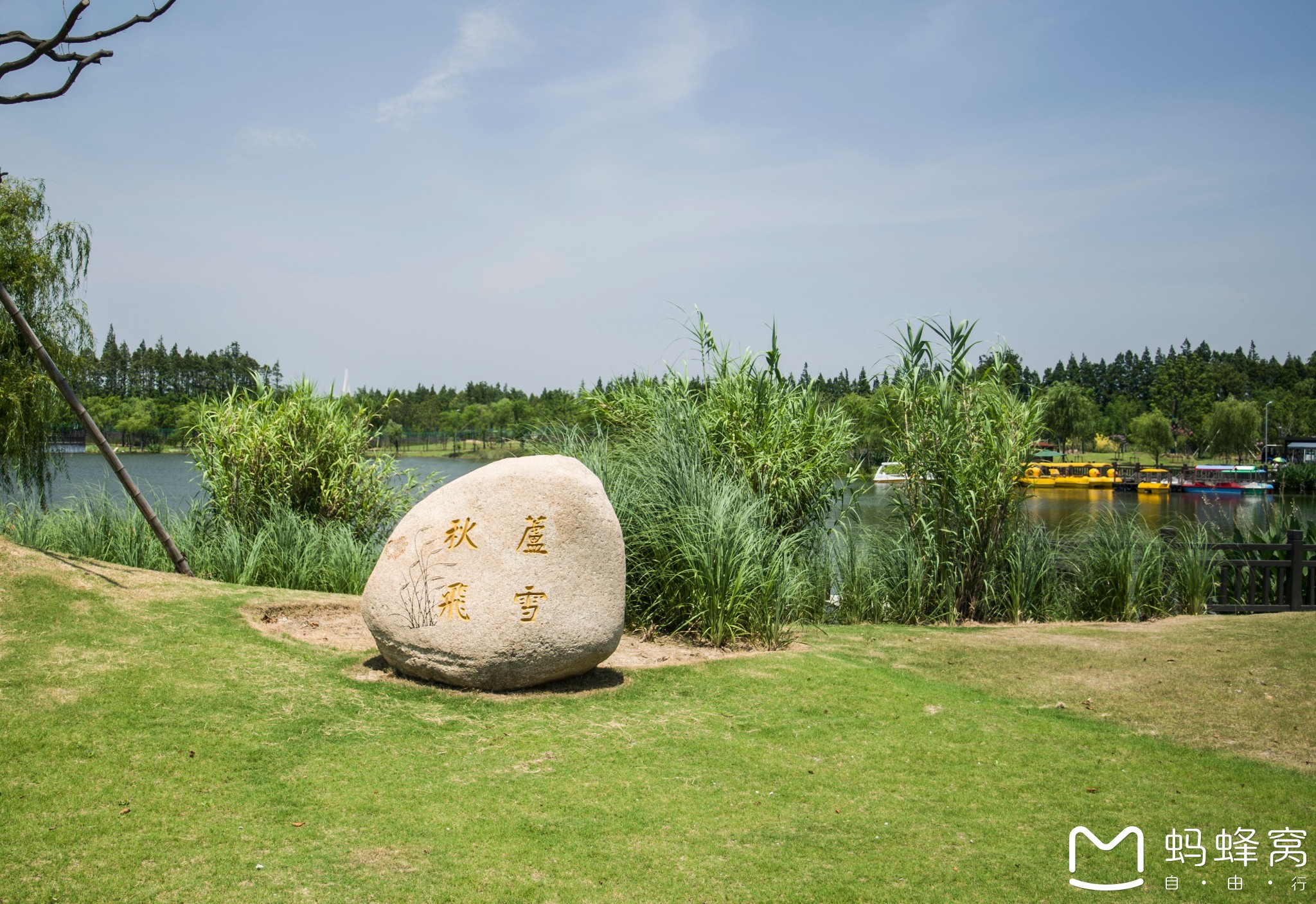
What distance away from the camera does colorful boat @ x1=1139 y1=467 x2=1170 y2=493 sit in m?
39.5

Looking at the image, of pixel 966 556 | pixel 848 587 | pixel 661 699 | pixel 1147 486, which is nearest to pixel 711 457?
pixel 848 587

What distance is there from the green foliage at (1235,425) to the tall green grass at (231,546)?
5152 centimetres

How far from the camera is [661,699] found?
5613mm

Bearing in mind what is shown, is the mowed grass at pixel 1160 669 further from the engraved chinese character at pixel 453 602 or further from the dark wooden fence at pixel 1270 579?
the engraved chinese character at pixel 453 602

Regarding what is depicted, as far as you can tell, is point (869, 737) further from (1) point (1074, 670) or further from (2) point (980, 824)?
(1) point (1074, 670)

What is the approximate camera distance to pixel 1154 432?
170 feet

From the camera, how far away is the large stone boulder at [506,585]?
5.33 m

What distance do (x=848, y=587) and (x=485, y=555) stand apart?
15.7 ft

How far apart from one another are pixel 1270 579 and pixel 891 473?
14.2ft

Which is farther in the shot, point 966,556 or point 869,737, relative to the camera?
point 966,556

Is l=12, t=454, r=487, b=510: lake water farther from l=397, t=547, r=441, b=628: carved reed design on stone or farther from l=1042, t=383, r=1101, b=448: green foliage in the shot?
l=1042, t=383, r=1101, b=448: green foliage

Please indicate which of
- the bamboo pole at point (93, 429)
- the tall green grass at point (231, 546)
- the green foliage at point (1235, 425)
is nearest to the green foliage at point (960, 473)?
the tall green grass at point (231, 546)
